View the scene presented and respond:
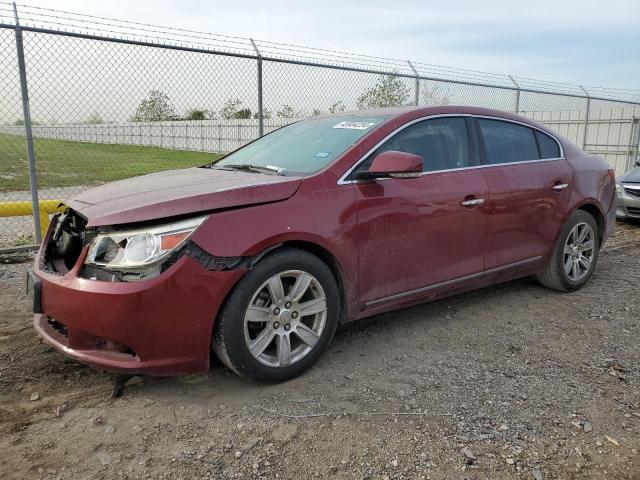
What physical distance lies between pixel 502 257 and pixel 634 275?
2.25 metres

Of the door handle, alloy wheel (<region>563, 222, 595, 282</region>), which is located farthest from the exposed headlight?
alloy wheel (<region>563, 222, 595, 282</region>)

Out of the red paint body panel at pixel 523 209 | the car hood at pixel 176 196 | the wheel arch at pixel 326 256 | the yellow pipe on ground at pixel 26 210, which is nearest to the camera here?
the car hood at pixel 176 196

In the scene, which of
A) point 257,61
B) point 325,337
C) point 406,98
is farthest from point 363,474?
point 406,98

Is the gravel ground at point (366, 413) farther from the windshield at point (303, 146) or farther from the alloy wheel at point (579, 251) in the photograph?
the windshield at point (303, 146)

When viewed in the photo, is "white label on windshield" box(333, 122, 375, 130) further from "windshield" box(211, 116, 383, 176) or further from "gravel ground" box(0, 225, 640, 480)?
"gravel ground" box(0, 225, 640, 480)

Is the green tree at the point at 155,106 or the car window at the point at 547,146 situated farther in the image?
the green tree at the point at 155,106

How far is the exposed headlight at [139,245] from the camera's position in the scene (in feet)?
8.72

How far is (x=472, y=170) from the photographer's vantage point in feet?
13.1

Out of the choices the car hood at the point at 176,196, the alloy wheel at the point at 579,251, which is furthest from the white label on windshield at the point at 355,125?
the alloy wheel at the point at 579,251

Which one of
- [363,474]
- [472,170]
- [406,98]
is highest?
[406,98]

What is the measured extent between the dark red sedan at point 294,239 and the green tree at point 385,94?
4.53 meters

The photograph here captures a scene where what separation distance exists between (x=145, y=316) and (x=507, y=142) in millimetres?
3214

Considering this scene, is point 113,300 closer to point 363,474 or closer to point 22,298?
point 363,474

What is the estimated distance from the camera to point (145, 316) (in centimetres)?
261
